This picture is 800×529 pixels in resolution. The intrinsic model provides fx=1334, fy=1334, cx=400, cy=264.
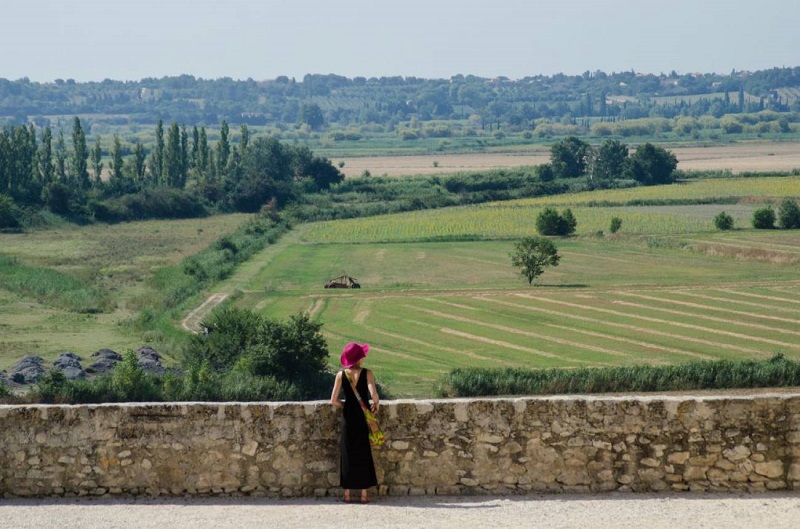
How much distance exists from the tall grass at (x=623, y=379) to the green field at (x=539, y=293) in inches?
61.3

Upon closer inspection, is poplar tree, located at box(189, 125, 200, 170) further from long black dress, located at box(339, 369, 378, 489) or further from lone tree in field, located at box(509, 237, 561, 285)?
long black dress, located at box(339, 369, 378, 489)

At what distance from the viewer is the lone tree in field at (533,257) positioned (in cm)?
6612

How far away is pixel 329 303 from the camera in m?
59.4

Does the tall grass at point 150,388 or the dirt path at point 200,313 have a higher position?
the tall grass at point 150,388

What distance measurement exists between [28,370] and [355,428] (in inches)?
1202

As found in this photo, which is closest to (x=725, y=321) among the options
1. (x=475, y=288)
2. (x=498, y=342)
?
(x=498, y=342)

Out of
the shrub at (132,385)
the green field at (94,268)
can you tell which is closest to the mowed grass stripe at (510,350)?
the green field at (94,268)

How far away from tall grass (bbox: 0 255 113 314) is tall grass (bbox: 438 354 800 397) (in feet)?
71.8

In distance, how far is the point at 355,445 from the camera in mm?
11547

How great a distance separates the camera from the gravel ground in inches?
425

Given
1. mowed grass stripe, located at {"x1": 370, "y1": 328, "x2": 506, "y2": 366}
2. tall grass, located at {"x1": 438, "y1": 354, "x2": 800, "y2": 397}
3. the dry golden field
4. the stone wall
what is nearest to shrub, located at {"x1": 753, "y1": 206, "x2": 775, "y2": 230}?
mowed grass stripe, located at {"x1": 370, "y1": 328, "x2": 506, "y2": 366}

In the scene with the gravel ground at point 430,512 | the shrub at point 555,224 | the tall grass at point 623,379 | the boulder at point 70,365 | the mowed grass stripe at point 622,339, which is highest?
the gravel ground at point 430,512

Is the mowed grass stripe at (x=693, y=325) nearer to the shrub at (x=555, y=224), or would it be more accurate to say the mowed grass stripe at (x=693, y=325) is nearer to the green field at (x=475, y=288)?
the green field at (x=475, y=288)

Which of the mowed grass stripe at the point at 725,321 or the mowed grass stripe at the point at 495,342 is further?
the mowed grass stripe at the point at 725,321
